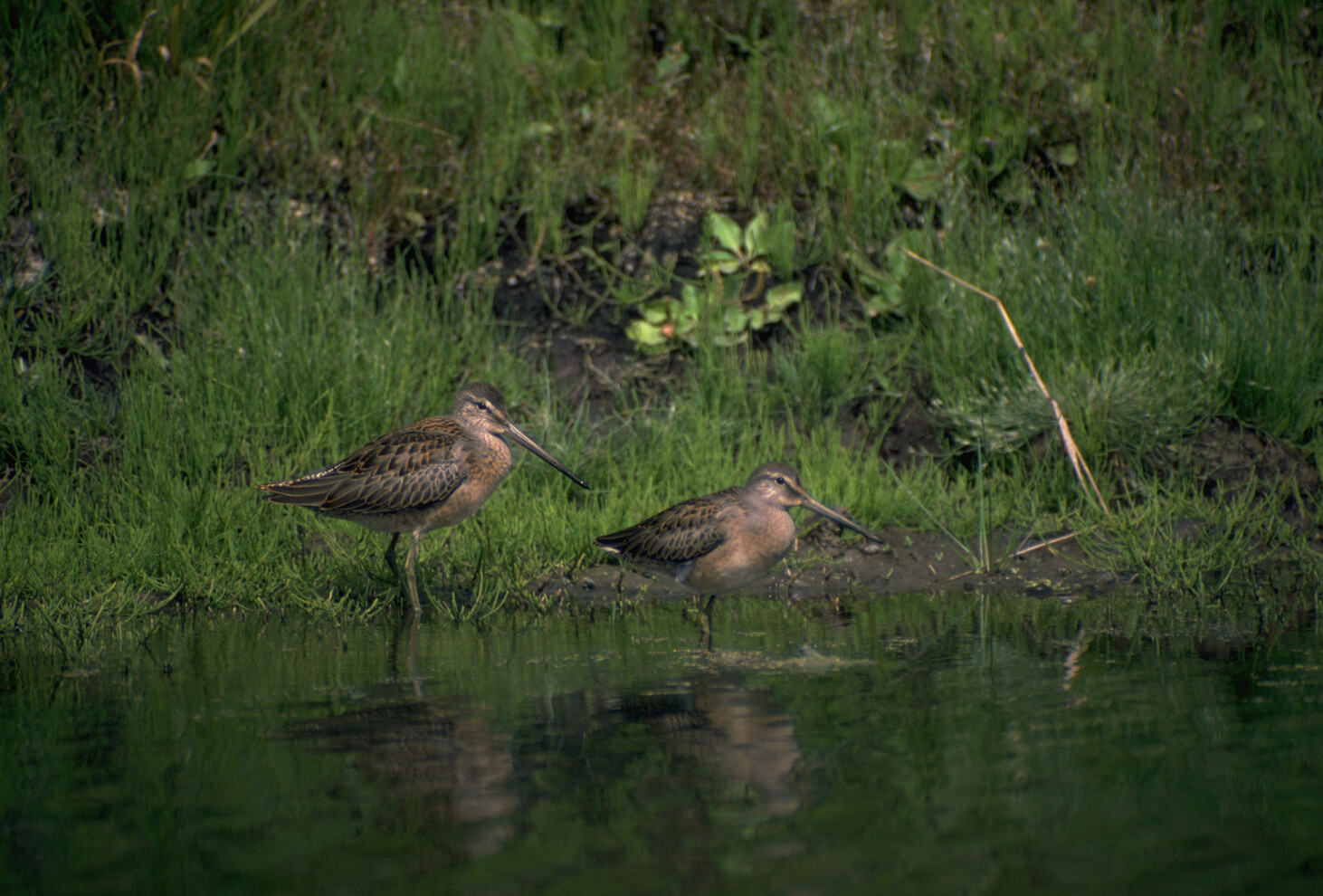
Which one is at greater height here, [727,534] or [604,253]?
[604,253]

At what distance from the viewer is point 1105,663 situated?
14.9 feet

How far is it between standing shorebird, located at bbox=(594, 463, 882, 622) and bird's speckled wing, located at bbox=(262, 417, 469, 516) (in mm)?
1065

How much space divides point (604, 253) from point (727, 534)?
4.60 m

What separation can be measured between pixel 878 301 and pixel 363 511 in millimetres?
4457

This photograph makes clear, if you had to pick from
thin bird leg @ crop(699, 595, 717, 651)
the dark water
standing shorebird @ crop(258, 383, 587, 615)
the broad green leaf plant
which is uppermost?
the broad green leaf plant

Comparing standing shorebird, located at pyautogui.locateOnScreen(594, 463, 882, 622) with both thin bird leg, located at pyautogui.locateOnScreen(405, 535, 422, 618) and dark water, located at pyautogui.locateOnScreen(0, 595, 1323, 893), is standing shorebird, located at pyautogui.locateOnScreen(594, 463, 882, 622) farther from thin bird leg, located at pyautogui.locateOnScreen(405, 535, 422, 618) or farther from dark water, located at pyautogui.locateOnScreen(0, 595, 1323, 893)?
thin bird leg, located at pyautogui.locateOnScreen(405, 535, 422, 618)

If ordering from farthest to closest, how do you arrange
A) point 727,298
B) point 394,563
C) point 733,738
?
point 727,298
point 394,563
point 733,738

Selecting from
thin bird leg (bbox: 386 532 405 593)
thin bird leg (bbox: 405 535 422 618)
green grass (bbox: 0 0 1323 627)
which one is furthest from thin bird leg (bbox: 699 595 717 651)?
thin bird leg (bbox: 386 532 405 593)

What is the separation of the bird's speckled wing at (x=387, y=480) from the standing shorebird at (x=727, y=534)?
1065 millimetres

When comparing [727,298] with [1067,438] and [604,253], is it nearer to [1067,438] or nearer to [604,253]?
[604,253]

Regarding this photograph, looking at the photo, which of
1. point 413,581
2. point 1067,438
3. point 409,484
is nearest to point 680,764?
point 413,581

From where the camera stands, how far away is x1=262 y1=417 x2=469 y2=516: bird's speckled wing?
241 inches

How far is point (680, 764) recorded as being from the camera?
11.7 ft

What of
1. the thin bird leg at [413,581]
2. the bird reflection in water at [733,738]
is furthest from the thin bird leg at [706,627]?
the thin bird leg at [413,581]
